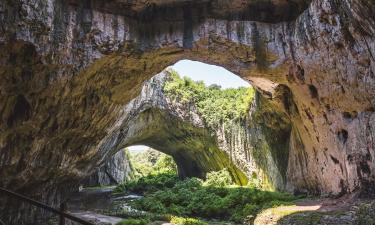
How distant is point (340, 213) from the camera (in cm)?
885

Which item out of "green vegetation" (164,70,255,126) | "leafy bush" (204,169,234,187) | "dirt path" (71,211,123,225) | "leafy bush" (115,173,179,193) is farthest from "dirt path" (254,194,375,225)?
"leafy bush" (115,173,179,193)

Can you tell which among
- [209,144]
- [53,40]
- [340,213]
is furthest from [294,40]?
[209,144]

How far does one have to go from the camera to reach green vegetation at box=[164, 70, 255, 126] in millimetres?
22906

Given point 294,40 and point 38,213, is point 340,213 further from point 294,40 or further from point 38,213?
point 38,213

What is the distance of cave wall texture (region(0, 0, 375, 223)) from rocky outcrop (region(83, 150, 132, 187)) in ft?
62.1

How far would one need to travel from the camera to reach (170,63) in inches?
532

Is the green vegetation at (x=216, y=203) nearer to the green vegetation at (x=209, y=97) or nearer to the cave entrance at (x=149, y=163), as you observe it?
the green vegetation at (x=209, y=97)

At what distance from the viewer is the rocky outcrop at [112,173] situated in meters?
33.4

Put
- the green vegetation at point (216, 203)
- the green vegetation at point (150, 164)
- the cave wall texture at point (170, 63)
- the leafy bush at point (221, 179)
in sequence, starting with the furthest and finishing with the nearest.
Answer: the green vegetation at point (150, 164) → the leafy bush at point (221, 179) → the green vegetation at point (216, 203) → the cave wall texture at point (170, 63)

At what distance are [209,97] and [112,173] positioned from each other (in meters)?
16.4

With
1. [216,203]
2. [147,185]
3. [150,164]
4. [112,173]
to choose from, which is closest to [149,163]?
[150,164]

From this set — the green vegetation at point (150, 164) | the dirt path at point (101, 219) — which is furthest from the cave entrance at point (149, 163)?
the dirt path at point (101, 219)

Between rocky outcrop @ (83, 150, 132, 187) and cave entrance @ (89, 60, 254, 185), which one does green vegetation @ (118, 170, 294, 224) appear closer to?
cave entrance @ (89, 60, 254, 185)

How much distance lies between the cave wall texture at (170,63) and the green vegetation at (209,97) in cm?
802
